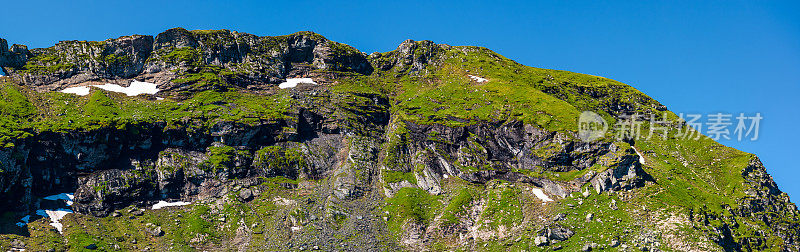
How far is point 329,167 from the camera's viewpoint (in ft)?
451

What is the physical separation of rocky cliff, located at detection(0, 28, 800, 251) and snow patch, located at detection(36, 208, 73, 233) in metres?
1.62

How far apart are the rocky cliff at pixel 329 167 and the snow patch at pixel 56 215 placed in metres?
1.62

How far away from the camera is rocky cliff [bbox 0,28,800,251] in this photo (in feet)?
348

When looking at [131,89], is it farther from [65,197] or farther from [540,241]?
[540,241]

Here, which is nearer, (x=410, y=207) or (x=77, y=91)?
(x=410, y=207)

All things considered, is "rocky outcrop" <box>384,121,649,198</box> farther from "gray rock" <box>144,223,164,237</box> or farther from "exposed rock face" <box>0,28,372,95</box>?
"exposed rock face" <box>0,28,372,95</box>

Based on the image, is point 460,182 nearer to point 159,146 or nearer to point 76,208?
point 159,146

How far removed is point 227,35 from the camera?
7185 inches

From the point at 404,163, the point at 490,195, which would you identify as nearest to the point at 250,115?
the point at 404,163

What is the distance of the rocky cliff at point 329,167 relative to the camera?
10619 centimetres

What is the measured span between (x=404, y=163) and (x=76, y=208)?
263 feet

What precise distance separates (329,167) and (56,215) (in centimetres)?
6393

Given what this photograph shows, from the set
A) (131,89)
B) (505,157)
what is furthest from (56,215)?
(505,157)

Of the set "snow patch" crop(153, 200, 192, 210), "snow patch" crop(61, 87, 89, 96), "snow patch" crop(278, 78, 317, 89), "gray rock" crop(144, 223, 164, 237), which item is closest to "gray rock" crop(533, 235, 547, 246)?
"gray rock" crop(144, 223, 164, 237)
